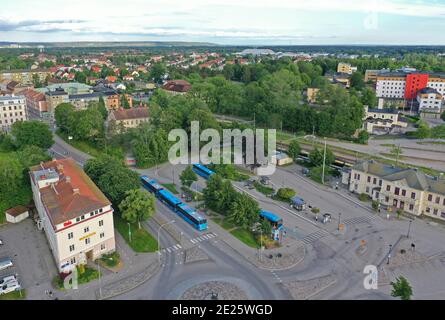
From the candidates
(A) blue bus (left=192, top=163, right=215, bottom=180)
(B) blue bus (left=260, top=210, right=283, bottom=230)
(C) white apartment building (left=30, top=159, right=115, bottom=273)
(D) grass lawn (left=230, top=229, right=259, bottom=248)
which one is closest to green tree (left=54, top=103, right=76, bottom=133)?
(A) blue bus (left=192, top=163, right=215, bottom=180)

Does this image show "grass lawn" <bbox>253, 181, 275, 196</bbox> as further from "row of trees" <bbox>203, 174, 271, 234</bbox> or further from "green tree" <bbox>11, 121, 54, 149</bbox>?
"green tree" <bbox>11, 121, 54, 149</bbox>

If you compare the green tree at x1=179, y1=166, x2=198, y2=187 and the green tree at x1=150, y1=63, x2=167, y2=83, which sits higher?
the green tree at x1=150, y1=63, x2=167, y2=83

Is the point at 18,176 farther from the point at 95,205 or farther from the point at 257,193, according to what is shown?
the point at 257,193

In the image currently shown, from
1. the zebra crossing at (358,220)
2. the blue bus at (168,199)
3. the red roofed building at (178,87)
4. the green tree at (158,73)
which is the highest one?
the green tree at (158,73)

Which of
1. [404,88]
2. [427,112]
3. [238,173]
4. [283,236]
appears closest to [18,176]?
[238,173]

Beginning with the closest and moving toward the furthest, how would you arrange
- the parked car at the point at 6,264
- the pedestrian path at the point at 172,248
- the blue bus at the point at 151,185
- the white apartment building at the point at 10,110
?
1. the parked car at the point at 6,264
2. the pedestrian path at the point at 172,248
3. the blue bus at the point at 151,185
4. the white apartment building at the point at 10,110

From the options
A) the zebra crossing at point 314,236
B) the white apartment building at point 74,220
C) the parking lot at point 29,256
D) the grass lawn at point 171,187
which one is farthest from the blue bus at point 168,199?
the zebra crossing at point 314,236

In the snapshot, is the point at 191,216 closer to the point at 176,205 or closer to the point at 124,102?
the point at 176,205

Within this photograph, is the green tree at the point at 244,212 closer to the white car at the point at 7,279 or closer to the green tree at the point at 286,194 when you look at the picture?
the green tree at the point at 286,194
